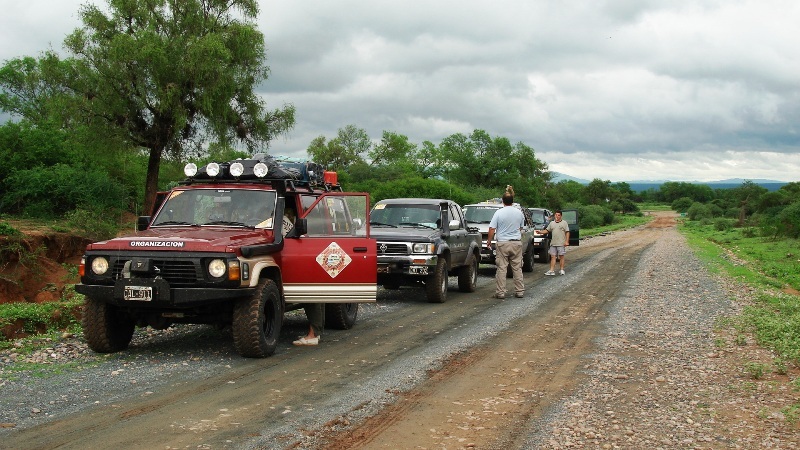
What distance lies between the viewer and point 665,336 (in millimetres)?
10289

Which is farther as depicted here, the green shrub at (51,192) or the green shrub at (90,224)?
the green shrub at (51,192)

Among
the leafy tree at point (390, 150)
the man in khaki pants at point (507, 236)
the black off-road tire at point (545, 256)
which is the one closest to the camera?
the man in khaki pants at point (507, 236)

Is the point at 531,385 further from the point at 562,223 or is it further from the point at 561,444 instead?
the point at 562,223

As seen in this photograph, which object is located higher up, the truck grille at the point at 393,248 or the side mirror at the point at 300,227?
the side mirror at the point at 300,227

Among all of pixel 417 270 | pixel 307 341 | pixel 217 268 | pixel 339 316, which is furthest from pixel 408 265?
pixel 217 268

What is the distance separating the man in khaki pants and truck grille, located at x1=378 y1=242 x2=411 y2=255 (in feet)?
6.50

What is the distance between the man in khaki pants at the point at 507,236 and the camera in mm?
14680

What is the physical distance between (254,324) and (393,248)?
583cm

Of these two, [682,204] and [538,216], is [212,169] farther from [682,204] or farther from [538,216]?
[682,204]

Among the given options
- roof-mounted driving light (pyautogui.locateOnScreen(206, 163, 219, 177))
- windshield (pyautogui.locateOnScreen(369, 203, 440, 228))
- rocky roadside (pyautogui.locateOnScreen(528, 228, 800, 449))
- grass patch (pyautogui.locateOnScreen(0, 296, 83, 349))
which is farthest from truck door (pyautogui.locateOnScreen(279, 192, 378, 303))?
windshield (pyautogui.locateOnScreen(369, 203, 440, 228))

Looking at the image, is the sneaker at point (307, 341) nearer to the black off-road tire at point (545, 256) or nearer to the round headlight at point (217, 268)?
the round headlight at point (217, 268)

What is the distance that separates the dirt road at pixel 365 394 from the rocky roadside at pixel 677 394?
307 mm

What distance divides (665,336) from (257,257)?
19.0ft

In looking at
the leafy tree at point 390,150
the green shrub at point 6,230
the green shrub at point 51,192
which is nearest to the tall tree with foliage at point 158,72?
the green shrub at point 51,192
